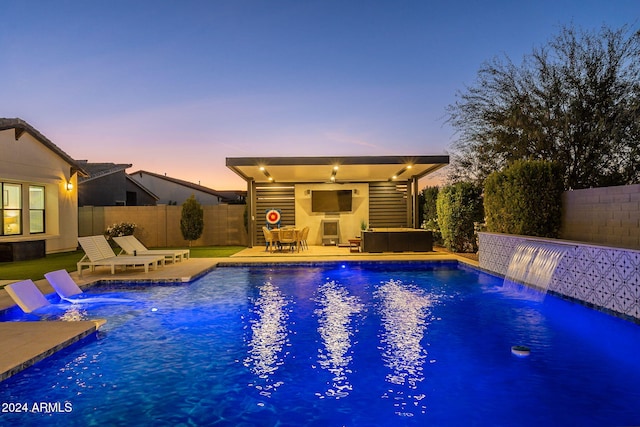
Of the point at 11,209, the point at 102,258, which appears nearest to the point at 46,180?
the point at 11,209

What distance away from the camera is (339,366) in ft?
14.8

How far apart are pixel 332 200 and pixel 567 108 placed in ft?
29.2

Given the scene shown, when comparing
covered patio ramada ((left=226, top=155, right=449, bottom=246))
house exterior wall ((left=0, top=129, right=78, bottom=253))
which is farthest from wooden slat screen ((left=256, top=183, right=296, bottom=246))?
house exterior wall ((left=0, top=129, right=78, bottom=253))

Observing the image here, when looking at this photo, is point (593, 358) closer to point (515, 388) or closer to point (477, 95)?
point (515, 388)

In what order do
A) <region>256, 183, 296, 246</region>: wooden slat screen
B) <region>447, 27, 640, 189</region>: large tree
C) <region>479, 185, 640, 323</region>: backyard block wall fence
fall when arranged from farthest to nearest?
<region>256, 183, 296, 246</region>: wooden slat screen, <region>447, 27, 640, 189</region>: large tree, <region>479, 185, 640, 323</region>: backyard block wall fence

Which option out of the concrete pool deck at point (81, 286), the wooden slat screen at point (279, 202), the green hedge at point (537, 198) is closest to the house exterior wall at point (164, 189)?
the wooden slat screen at point (279, 202)

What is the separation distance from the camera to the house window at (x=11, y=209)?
1330 centimetres

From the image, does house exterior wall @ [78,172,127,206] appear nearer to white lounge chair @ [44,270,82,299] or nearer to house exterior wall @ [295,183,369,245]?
house exterior wall @ [295,183,369,245]

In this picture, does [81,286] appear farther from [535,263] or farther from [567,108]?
[567,108]

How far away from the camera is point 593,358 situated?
4.74 metres

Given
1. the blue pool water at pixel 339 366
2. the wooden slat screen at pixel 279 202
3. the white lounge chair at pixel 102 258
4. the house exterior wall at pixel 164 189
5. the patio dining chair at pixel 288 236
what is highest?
the house exterior wall at pixel 164 189

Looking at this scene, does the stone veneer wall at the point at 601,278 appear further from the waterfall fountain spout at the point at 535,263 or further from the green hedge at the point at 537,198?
the green hedge at the point at 537,198

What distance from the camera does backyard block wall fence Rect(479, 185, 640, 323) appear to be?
19.4 ft

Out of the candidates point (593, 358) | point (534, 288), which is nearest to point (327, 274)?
point (534, 288)
